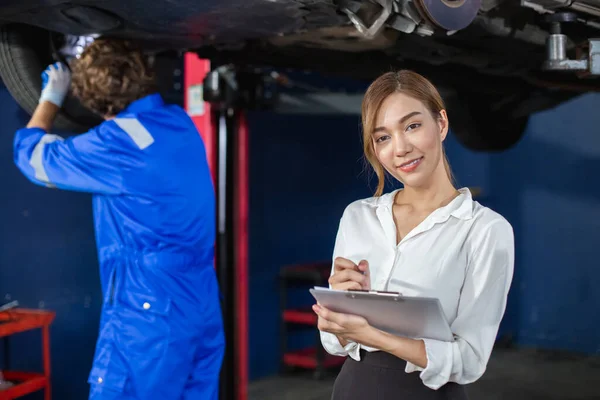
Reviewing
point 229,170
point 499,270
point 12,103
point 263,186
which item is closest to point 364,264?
point 499,270

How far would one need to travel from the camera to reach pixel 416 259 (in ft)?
3.81

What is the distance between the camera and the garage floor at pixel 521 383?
418cm

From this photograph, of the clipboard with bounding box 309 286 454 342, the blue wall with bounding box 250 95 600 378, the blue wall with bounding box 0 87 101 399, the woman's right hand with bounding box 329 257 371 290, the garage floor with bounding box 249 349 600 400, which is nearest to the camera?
the clipboard with bounding box 309 286 454 342

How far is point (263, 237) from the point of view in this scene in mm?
4758

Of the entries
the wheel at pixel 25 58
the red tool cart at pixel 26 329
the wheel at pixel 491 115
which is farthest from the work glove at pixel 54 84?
the wheel at pixel 491 115

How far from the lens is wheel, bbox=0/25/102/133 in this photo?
215 cm

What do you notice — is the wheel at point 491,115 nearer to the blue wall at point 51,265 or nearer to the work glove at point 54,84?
the blue wall at point 51,265

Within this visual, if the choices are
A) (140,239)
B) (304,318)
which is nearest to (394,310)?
(140,239)

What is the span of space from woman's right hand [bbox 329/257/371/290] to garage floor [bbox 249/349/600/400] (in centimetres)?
319

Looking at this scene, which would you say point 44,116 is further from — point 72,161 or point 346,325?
point 346,325

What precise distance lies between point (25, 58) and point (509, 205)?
14.7 feet

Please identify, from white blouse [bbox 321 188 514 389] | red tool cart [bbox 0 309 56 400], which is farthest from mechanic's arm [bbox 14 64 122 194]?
white blouse [bbox 321 188 514 389]

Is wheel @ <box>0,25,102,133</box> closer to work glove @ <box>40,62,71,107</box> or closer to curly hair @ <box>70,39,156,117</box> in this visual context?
work glove @ <box>40,62,71,107</box>

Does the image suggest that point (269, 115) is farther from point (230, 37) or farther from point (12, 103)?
point (230, 37)
